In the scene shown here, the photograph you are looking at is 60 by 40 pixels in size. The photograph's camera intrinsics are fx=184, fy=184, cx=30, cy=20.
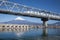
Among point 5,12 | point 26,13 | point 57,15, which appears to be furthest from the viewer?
point 57,15

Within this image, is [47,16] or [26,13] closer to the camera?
[26,13]

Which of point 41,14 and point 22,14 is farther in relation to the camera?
point 41,14

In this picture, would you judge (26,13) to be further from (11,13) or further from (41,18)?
(41,18)

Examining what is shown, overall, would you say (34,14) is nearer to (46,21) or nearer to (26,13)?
(26,13)

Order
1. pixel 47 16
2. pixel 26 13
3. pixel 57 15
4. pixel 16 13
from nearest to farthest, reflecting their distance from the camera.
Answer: pixel 16 13 < pixel 26 13 < pixel 47 16 < pixel 57 15

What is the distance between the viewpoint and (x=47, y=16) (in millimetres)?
143875

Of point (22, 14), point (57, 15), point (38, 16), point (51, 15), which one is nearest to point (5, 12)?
point (22, 14)

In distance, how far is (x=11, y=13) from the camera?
111 metres

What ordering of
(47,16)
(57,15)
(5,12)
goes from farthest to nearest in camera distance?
(57,15) → (47,16) → (5,12)

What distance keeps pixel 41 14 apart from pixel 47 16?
25.2ft

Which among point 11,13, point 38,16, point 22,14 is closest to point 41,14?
point 38,16

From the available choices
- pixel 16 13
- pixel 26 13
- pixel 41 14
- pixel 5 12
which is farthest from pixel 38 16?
pixel 5 12

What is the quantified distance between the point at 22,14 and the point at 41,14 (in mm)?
23649

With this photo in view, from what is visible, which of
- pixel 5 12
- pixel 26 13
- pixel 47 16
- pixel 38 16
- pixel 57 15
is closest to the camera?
pixel 5 12
